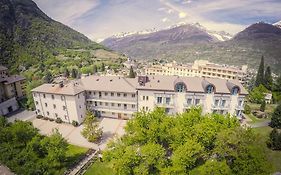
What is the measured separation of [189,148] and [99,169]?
21.6m

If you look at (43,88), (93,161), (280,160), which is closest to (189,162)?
(93,161)

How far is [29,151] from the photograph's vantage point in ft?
128

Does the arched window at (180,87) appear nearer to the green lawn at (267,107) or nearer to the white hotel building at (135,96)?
the white hotel building at (135,96)

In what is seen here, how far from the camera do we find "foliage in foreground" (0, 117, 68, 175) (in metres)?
36.8

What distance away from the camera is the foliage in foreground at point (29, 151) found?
1447 inches

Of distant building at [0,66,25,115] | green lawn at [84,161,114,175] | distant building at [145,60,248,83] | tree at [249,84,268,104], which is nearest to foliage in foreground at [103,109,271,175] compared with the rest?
green lawn at [84,161,114,175]

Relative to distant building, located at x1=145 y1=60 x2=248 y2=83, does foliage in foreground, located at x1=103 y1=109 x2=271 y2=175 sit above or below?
above

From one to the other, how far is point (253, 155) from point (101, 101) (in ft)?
150

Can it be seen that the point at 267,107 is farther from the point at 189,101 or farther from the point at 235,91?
the point at 189,101

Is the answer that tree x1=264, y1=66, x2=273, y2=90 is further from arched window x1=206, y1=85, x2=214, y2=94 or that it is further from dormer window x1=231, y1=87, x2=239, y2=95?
arched window x1=206, y1=85, x2=214, y2=94

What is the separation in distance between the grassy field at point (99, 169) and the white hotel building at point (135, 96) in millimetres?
20947

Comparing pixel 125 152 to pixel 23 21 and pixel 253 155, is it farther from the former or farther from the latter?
pixel 23 21

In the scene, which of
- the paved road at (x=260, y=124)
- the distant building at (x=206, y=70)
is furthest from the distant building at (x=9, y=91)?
the distant building at (x=206, y=70)

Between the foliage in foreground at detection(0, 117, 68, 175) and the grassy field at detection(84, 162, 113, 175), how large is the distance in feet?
20.0
